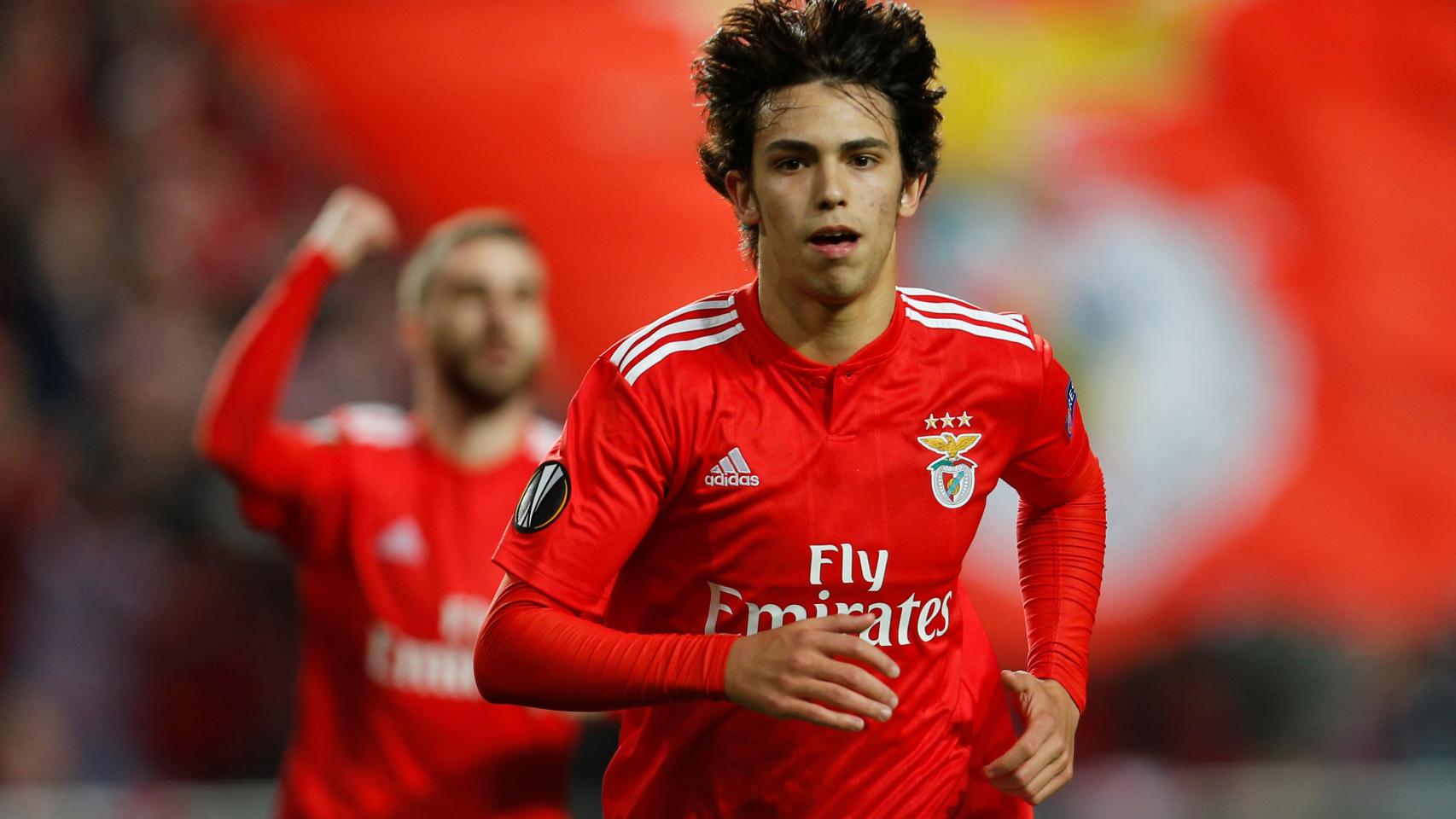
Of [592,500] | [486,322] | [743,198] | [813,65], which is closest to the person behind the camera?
[592,500]

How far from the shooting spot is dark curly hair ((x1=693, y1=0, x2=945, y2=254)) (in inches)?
85.3

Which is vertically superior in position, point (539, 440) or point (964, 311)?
point (964, 311)

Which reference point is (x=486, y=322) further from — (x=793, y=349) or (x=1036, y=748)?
(x=1036, y=748)

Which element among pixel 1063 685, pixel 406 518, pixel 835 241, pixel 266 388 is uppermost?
pixel 835 241

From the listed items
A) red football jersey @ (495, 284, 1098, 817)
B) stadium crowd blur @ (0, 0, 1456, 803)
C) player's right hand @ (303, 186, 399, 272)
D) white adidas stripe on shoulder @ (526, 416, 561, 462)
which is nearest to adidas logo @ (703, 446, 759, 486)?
red football jersey @ (495, 284, 1098, 817)

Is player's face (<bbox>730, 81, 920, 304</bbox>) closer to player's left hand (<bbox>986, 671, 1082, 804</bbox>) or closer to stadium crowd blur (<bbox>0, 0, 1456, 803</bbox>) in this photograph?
player's left hand (<bbox>986, 671, 1082, 804</bbox>)

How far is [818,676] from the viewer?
180 cm

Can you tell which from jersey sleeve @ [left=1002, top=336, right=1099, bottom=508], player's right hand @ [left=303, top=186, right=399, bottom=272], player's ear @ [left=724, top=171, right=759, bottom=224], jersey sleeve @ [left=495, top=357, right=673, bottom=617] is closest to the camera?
jersey sleeve @ [left=495, top=357, right=673, bottom=617]

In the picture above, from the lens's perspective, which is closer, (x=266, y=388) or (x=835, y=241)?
(x=835, y=241)

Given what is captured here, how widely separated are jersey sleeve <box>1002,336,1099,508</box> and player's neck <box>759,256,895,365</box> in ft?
0.98

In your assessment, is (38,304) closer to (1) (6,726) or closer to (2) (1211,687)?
(1) (6,726)

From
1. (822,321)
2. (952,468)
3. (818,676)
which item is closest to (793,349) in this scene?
(822,321)

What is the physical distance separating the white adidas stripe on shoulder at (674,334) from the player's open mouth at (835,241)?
211 mm

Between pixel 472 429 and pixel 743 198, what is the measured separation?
5.34 feet
